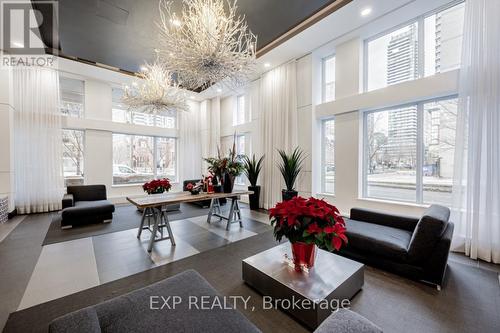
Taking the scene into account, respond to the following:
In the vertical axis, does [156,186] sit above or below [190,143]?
below

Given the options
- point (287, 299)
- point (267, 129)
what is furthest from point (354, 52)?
point (287, 299)

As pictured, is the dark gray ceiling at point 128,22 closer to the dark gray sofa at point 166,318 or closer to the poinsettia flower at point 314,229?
the poinsettia flower at point 314,229

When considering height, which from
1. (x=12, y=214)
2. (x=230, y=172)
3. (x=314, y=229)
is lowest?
(x=12, y=214)

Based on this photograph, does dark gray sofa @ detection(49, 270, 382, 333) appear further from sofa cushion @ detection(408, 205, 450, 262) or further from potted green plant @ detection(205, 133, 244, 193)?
potted green plant @ detection(205, 133, 244, 193)

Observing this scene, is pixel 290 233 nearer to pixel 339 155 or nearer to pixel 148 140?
pixel 339 155

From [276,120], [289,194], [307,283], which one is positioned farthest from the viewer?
[276,120]

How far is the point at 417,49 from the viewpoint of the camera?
3.77 meters

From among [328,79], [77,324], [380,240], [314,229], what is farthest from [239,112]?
[77,324]

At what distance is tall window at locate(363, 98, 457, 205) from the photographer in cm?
348

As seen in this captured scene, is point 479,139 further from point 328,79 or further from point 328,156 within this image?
point 328,79

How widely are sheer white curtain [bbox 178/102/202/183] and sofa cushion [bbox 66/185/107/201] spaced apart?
9.66ft

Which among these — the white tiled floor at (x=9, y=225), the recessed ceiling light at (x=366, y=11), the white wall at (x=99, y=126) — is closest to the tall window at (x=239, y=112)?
the white wall at (x=99, y=126)

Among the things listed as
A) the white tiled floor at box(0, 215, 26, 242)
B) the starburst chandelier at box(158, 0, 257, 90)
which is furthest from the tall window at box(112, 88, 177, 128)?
the starburst chandelier at box(158, 0, 257, 90)

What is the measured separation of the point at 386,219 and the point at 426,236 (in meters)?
0.92
